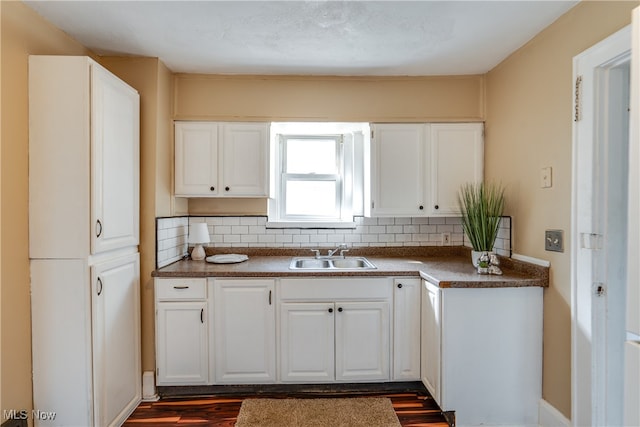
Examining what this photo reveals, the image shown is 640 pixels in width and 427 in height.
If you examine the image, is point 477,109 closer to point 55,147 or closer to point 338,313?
point 338,313

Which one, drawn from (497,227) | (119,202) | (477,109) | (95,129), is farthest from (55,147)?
Answer: (477,109)

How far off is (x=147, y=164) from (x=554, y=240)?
2.57 meters

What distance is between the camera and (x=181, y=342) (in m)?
2.37

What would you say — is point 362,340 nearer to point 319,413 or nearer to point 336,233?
point 319,413

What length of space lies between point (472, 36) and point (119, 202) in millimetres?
2337

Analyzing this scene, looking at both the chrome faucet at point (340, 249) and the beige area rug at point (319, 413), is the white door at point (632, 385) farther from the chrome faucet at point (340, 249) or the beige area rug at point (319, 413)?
the chrome faucet at point (340, 249)

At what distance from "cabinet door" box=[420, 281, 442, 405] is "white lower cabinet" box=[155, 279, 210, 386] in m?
1.45

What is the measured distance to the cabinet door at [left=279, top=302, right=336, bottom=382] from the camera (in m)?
2.38

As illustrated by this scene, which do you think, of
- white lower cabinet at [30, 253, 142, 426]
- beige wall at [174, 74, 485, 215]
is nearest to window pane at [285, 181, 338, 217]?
beige wall at [174, 74, 485, 215]

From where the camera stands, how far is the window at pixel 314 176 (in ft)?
10.3

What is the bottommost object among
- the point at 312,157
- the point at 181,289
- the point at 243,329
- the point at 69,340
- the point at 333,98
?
the point at 243,329

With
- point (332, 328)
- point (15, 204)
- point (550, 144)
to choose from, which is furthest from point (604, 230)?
point (15, 204)

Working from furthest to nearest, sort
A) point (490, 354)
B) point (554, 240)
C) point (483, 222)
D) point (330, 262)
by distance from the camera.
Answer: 1. point (330, 262)
2. point (483, 222)
3. point (490, 354)
4. point (554, 240)

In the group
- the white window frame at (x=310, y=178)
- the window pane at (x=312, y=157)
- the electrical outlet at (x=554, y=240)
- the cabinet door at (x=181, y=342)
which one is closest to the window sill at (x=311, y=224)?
the white window frame at (x=310, y=178)
